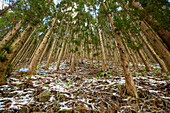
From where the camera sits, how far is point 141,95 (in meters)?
2.35

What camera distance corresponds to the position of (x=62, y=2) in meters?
6.55

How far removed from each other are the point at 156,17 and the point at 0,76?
21.1 ft

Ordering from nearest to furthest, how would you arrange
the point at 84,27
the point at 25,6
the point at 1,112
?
the point at 1,112 → the point at 25,6 → the point at 84,27

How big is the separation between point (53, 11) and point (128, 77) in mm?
6983

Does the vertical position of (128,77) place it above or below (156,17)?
below

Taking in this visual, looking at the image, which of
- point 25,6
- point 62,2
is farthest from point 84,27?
point 25,6

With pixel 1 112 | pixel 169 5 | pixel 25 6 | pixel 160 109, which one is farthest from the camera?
pixel 25 6

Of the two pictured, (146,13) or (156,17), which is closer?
(156,17)

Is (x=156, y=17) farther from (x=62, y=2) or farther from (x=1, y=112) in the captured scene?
(x=62, y=2)

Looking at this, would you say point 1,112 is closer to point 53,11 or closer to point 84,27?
point 53,11

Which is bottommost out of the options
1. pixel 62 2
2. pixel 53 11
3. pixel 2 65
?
pixel 2 65

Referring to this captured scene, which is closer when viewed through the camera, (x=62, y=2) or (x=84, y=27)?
(x=62, y=2)

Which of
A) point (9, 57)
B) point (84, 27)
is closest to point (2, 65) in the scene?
point (9, 57)

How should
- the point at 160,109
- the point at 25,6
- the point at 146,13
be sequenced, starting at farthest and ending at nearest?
the point at 25,6 < the point at 146,13 < the point at 160,109
